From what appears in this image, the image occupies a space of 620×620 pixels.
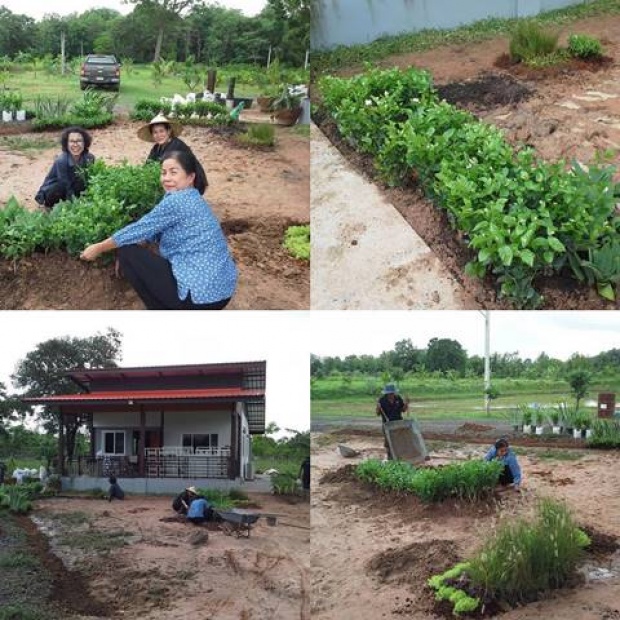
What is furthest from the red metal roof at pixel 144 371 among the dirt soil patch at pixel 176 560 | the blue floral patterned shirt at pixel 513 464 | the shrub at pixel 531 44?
the shrub at pixel 531 44

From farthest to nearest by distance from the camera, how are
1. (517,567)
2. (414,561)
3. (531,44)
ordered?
1. (531,44)
2. (414,561)
3. (517,567)

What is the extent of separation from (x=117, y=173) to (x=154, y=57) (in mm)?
850

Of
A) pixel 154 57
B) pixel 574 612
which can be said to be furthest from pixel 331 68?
pixel 574 612

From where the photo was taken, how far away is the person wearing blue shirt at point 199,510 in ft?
15.0

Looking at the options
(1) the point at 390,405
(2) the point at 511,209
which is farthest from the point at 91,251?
(2) the point at 511,209

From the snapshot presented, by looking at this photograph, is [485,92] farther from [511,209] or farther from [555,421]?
[555,421]

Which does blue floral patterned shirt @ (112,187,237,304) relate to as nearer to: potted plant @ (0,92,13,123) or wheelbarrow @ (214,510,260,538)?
wheelbarrow @ (214,510,260,538)

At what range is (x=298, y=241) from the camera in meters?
4.97

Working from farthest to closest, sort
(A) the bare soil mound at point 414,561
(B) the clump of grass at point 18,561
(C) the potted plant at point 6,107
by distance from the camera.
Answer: (C) the potted plant at point 6,107 < (B) the clump of grass at point 18,561 < (A) the bare soil mound at point 414,561

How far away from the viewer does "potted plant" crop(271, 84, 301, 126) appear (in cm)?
569

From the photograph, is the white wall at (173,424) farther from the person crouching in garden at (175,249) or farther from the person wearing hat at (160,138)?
the person wearing hat at (160,138)

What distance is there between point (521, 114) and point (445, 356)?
2.27 m

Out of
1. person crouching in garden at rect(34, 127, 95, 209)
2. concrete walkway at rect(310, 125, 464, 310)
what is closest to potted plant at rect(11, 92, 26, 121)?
person crouching in garden at rect(34, 127, 95, 209)

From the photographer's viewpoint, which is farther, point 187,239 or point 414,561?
point 414,561
